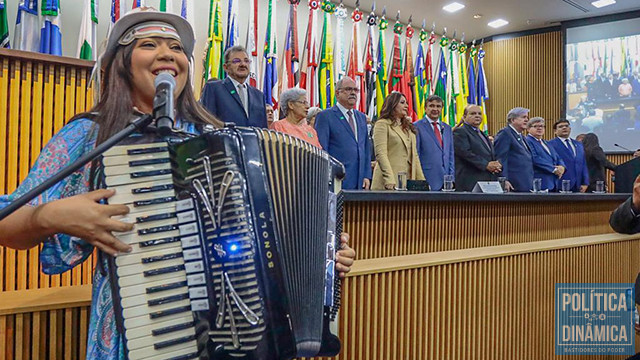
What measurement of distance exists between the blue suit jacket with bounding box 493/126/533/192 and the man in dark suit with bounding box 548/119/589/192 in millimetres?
1504

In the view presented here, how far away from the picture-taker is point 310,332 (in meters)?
1.02

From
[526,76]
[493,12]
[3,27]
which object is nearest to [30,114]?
[3,27]

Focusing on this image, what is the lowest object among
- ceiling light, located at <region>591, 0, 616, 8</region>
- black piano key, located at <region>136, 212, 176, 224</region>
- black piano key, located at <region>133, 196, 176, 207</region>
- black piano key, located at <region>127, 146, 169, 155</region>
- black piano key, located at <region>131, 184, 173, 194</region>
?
black piano key, located at <region>136, 212, 176, 224</region>

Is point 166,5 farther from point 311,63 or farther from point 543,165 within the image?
point 543,165

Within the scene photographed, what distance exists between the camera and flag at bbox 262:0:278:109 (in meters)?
6.80

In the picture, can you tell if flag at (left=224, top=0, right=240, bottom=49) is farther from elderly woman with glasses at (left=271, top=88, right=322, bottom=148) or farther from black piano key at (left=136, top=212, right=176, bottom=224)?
black piano key at (left=136, top=212, right=176, bottom=224)

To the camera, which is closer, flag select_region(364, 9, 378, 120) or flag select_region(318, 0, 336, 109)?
flag select_region(318, 0, 336, 109)

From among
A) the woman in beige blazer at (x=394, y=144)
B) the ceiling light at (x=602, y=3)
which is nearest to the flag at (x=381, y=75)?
the woman in beige blazer at (x=394, y=144)

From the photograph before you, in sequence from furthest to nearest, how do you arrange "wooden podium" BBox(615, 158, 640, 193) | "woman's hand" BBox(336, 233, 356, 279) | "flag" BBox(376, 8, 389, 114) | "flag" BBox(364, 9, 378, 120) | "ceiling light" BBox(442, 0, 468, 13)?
"ceiling light" BBox(442, 0, 468, 13) < "flag" BBox(376, 8, 389, 114) < "flag" BBox(364, 9, 378, 120) < "wooden podium" BBox(615, 158, 640, 193) < "woman's hand" BBox(336, 233, 356, 279)

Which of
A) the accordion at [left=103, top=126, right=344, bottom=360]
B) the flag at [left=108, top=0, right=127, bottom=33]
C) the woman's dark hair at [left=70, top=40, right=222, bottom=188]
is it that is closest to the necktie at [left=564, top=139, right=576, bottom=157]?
the flag at [left=108, top=0, right=127, bottom=33]

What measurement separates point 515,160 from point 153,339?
205 inches

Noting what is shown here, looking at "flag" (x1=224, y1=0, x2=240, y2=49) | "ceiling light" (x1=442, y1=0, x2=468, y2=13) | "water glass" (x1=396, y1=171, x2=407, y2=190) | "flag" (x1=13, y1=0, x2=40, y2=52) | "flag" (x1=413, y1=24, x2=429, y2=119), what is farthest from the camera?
"ceiling light" (x1=442, y1=0, x2=468, y2=13)

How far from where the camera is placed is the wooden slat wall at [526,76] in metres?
10.4

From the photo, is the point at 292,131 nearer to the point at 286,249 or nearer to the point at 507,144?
the point at 507,144
